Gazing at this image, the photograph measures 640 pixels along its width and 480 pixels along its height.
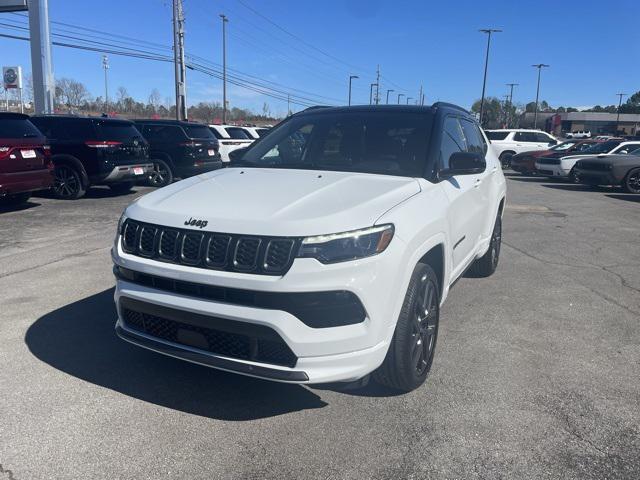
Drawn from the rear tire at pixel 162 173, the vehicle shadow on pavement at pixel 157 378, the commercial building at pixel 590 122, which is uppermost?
the commercial building at pixel 590 122

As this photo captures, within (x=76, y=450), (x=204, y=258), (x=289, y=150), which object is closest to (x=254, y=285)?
(x=204, y=258)

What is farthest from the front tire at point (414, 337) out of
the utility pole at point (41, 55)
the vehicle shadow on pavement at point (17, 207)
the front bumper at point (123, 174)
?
the utility pole at point (41, 55)

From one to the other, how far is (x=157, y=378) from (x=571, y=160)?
61.1 ft

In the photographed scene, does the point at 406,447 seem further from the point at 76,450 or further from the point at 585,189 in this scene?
the point at 585,189

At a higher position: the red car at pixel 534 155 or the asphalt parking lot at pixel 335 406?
the red car at pixel 534 155

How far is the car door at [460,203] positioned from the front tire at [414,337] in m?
0.59

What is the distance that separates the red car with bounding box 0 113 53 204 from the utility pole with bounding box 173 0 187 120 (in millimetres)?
22168

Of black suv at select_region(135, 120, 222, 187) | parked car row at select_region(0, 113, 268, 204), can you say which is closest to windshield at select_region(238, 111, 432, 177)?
parked car row at select_region(0, 113, 268, 204)

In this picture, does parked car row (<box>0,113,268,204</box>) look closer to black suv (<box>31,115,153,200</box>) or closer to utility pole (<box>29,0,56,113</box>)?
black suv (<box>31,115,153,200</box>)

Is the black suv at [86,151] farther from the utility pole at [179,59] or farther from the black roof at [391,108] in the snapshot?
the utility pole at [179,59]

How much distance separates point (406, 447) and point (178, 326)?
1.41 meters

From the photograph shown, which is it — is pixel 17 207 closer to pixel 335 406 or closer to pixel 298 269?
pixel 335 406

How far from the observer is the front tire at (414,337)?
3.07m

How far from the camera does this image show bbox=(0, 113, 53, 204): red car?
909cm
